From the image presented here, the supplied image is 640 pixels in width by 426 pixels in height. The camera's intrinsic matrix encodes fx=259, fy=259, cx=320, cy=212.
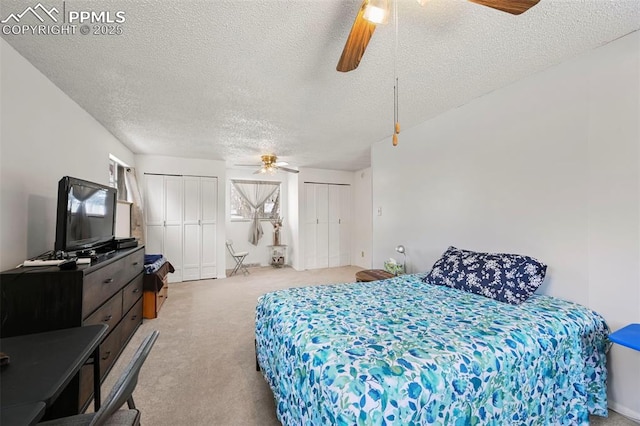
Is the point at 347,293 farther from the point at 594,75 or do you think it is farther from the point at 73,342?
the point at 594,75

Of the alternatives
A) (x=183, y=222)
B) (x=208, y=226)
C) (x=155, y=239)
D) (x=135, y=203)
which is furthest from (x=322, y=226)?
(x=135, y=203)

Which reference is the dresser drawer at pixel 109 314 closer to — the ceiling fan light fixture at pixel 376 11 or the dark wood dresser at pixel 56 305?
the dark wood dresser at pixel 56 305

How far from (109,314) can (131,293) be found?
2.12ft

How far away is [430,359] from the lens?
1154 mm

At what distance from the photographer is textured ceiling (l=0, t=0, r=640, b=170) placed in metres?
1.45

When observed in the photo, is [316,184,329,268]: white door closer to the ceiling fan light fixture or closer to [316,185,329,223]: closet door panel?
[316,185,329,223]: closet door panel

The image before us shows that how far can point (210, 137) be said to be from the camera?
3.67m

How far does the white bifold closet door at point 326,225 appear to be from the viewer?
613 cm

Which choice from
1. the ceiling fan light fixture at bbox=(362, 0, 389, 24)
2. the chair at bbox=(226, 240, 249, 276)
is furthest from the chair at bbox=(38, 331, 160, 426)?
the chair at bbox=(226, 240, 249, 276)

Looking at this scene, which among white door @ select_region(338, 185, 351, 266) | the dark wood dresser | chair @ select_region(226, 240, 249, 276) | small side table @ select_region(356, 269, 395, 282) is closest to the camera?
the dark wood dresser

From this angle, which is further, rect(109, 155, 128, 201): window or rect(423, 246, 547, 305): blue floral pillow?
rect(109, 155, 128, 201): window

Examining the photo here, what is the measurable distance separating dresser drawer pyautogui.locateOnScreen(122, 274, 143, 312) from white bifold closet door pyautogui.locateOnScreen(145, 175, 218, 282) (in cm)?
189

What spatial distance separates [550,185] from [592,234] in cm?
44

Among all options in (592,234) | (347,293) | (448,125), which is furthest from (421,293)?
(448,125)
